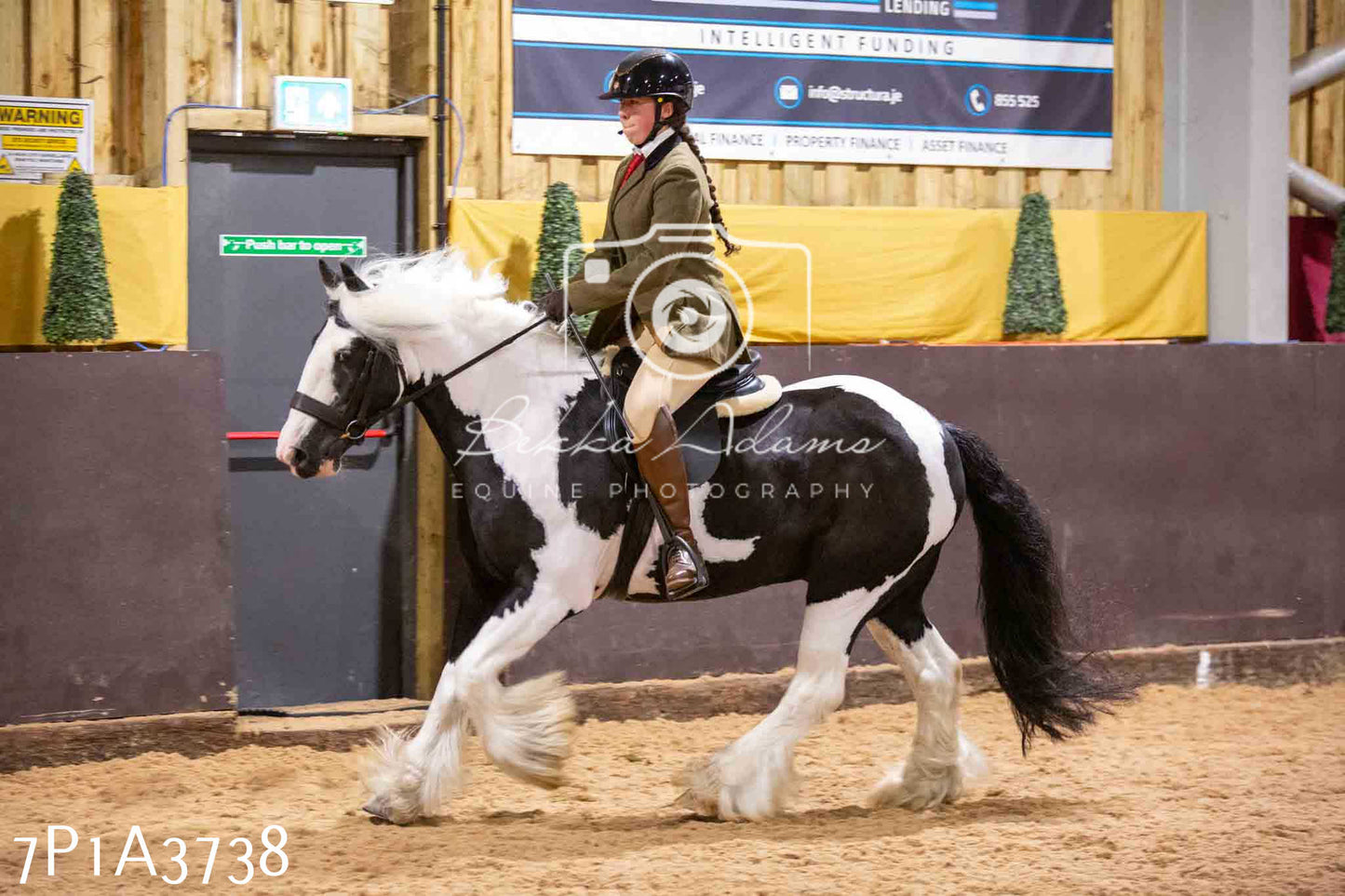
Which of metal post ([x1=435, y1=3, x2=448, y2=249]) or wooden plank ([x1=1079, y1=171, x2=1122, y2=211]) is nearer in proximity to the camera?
metal post ([x1=435, y1=3, x2=448, y2=249])

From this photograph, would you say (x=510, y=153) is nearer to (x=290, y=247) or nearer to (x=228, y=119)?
(x=290, y=247)

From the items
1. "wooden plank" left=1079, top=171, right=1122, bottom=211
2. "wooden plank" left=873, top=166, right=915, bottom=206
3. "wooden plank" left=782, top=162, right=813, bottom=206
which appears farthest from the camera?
"wooden plank" left=1079, top=171, right=1122, bottom=211

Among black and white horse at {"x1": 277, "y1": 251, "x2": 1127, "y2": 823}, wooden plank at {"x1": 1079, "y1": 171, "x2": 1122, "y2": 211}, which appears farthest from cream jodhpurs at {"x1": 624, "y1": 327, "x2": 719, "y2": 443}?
A: wooden plank at {"x1": 1079, "y1": 171, "x2": 1122, "y2": 211}

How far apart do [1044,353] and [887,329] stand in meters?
0.80

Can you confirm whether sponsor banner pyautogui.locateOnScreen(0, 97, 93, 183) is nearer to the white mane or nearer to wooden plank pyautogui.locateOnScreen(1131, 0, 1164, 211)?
the white mane

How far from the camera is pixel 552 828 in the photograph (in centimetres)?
482

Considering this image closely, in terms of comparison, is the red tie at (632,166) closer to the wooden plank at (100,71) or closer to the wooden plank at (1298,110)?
the wooden plank at (100,71)

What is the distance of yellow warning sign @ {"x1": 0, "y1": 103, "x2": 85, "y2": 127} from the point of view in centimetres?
623

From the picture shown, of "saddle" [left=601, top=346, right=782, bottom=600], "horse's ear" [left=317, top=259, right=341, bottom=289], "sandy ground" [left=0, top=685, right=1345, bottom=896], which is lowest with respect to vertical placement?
"sandy ground" [left=0, top=685, right=1345, bottom=896]

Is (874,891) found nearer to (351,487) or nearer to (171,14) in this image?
(351,487)

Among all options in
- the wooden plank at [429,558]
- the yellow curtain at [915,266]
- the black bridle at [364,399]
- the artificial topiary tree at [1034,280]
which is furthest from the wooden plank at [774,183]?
the black bridle at [364,399]

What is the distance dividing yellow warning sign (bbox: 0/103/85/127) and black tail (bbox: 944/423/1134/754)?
13.1 feet

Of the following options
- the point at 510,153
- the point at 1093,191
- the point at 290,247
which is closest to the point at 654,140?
the point at 510,153

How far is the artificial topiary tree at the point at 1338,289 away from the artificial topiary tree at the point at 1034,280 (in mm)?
1669
